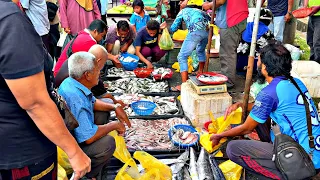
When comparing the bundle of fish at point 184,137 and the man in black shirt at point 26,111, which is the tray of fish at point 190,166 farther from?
the man in black shirt at point 26,111

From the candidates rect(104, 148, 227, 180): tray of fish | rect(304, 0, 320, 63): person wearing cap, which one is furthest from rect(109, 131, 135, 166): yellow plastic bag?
rect(304, 0, 320, 63): person wearing cap

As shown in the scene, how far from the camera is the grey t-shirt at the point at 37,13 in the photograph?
5688 mm

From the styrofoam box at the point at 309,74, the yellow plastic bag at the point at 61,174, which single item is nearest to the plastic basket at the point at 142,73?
the styrofoam box at the point at 309,74

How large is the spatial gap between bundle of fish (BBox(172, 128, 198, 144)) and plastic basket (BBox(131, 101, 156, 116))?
775 mm

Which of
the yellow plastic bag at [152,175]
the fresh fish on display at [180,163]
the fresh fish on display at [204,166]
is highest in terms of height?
the yellow plastic bag at [152,175]

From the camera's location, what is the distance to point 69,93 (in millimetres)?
3074

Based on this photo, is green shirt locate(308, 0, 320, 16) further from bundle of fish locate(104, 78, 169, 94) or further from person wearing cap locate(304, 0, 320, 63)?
bundle of fish locate(104, 78, 169, 94)

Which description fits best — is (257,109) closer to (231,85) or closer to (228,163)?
(228,163)

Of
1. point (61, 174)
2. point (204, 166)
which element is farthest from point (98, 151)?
point (204, 166)

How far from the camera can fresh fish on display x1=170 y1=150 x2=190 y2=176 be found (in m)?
3.61

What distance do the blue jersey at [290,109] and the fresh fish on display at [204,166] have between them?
0.85m

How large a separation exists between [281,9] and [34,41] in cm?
709

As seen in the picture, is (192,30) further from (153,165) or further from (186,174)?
(153,165)

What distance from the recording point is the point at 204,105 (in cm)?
475
